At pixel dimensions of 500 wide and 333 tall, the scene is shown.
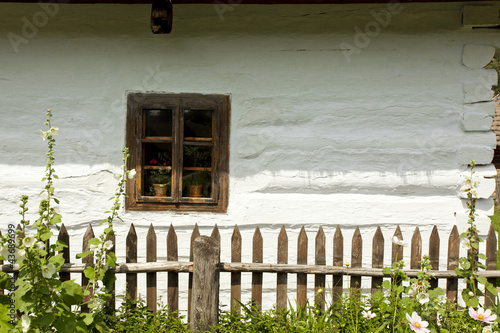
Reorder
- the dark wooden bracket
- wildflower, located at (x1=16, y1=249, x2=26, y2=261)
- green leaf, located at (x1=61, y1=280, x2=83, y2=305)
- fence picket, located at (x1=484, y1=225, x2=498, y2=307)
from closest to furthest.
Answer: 1. wildflower, located at (x1=16, y1=249, x2=26, y2=261)
2. green leaf, located at (x1=61, y1=280, x2=83, y2=305)
3. fence picket, located at (x1=484, y1=225, x2=498, y2=307)
4. the dark wooden bracket

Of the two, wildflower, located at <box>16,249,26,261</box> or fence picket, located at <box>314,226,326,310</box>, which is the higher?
wildflower, located at <box>16,249,26,261</box>

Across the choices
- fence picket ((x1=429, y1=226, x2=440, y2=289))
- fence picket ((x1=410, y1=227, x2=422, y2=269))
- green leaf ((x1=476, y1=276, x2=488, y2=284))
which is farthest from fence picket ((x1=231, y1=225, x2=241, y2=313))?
green leaf ((x1=476, y1=276, x2=488, y2=284))

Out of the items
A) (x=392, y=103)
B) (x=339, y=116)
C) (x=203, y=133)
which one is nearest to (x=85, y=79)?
(x=203, y=133)

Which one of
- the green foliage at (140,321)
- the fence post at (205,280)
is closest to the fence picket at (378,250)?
the fence post at (205,280)

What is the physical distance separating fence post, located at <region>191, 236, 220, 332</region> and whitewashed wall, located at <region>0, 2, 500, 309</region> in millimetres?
991

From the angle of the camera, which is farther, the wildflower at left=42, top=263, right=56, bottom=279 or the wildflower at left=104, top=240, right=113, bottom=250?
the wildflower at left=104, top=240, right=113, bottom=250

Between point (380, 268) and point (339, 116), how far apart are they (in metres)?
1.38

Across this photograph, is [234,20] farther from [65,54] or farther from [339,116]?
[65,54]

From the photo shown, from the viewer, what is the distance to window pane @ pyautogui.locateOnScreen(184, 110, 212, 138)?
3.74m

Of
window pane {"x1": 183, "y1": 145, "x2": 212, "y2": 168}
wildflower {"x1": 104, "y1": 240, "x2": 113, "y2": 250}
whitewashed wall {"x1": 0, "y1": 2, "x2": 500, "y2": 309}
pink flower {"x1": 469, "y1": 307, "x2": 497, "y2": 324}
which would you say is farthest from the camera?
window pane {"x1": 183, "y1": 145, "x2": 212, "y2": 168}

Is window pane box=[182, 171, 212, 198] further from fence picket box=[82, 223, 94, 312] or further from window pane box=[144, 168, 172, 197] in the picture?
fence picket box=[82, 223, 94, 312]

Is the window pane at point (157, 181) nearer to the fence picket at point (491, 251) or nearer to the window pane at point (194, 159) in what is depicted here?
the window pane at point (194, 159)

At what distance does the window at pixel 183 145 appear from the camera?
3.66 metres

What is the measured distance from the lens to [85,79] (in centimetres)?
366
